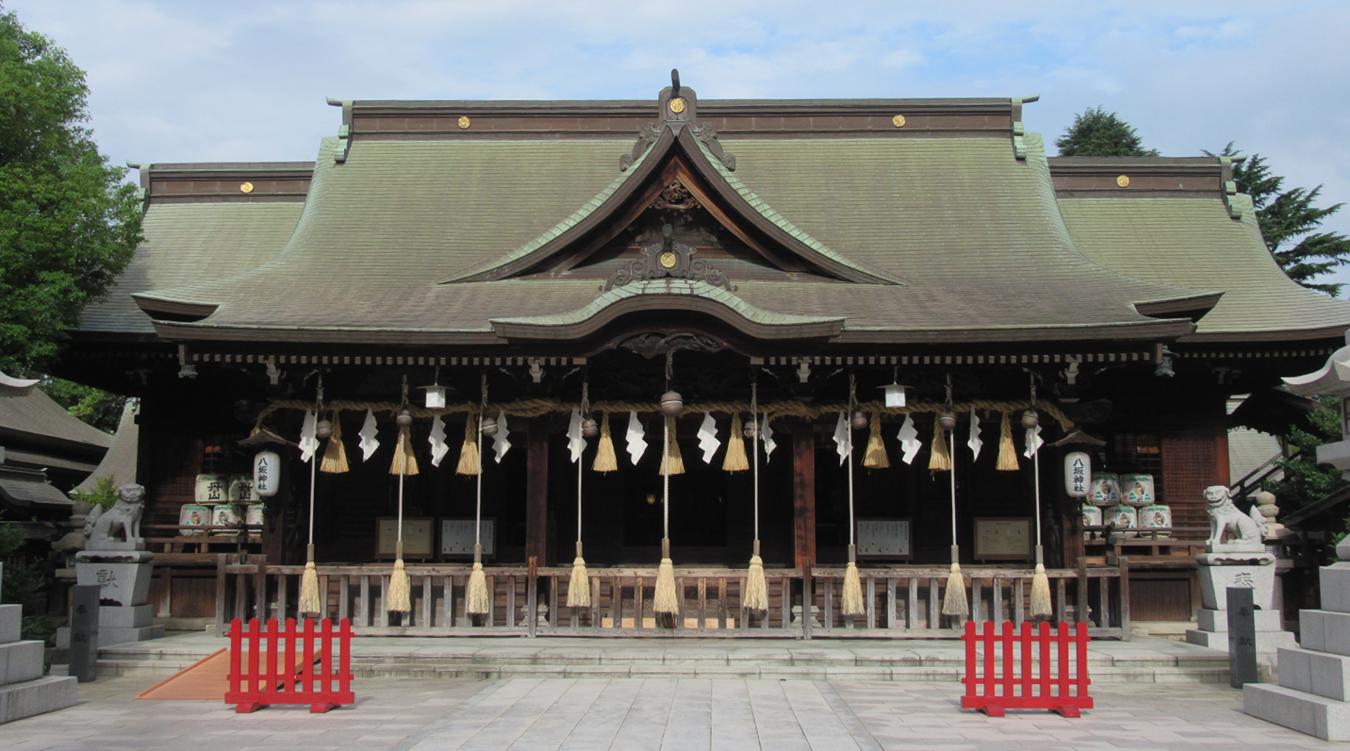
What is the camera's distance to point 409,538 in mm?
16578

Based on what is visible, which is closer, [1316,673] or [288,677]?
[1316,673]

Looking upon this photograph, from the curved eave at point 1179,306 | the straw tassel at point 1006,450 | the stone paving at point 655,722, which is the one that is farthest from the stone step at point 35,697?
the curved eave at point 1179,306

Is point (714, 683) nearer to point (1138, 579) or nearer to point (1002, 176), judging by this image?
point (1138, 579)

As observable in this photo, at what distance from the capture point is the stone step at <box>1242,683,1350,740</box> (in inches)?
357

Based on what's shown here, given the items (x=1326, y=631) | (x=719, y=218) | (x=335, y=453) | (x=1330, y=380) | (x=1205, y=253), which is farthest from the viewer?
(x=1205, y=253)

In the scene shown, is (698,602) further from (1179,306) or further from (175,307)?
(175,307)

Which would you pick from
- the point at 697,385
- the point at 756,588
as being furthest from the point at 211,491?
the point at 756,588

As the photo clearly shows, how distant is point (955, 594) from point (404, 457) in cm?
755

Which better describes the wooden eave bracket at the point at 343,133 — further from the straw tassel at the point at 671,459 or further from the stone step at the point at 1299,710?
the stone step at the point at 1299,710

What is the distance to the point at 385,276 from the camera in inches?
676

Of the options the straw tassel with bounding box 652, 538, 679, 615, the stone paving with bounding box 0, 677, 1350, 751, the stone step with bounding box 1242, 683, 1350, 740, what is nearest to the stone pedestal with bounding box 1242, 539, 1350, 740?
the stone step with bounding box 1242, 683, 1350, 740

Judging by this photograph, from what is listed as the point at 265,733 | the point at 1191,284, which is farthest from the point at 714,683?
the point at 1191,284

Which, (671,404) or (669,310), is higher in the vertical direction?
(669,310)

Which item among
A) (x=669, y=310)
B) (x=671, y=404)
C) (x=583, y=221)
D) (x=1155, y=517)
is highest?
(x=583, y=221)
